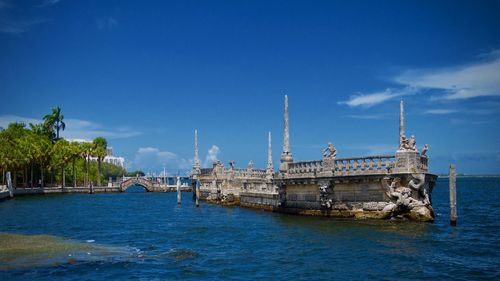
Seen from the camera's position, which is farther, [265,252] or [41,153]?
[41,153]

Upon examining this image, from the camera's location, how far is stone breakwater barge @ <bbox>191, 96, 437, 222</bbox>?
30.6 m

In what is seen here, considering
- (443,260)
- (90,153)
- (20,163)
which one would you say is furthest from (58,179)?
(443,260)

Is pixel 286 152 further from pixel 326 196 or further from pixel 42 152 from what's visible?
pixel 42 152

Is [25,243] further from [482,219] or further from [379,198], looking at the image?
[482,219]

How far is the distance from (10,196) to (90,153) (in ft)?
95.0

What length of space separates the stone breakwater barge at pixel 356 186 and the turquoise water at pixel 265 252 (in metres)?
1.38

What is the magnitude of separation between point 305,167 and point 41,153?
60126 millimetres

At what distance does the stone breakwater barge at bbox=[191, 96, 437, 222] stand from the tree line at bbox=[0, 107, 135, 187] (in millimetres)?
50043

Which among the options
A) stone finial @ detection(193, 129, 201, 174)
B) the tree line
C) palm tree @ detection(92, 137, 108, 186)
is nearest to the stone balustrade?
stone finial @ detection(193, 129, 201, 174)

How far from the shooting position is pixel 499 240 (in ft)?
86.5


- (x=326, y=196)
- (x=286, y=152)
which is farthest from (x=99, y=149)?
(x=326, y=196)

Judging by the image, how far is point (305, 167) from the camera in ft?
124

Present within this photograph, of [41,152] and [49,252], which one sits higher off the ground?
[41,152]

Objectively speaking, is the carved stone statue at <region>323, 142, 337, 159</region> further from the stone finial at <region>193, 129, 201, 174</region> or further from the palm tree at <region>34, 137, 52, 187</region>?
the palm tree at <region>34, 137, 52, 187</region>
